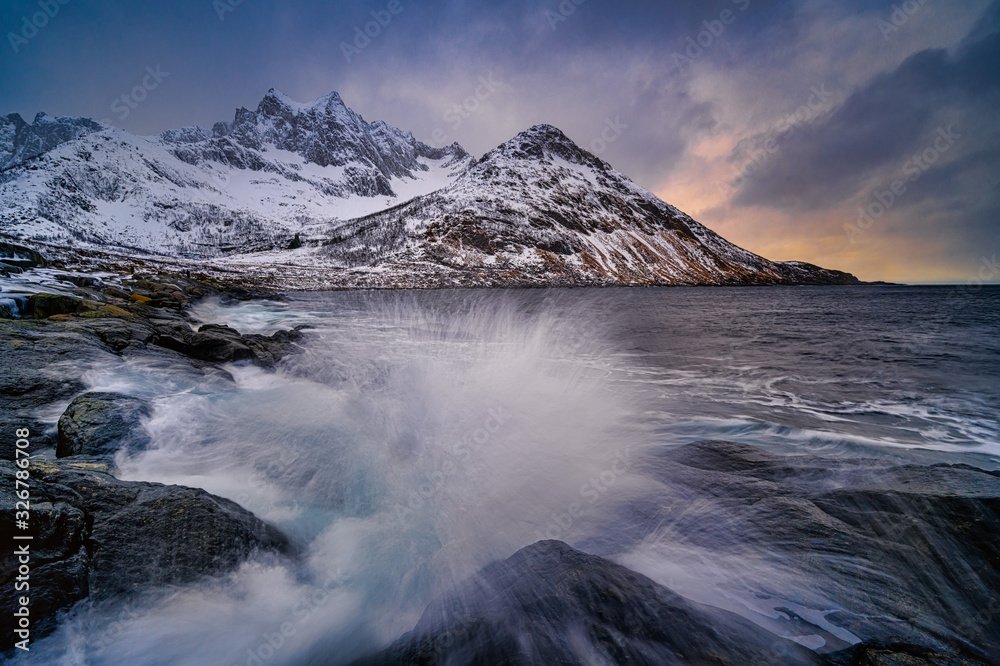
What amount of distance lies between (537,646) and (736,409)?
312 inches

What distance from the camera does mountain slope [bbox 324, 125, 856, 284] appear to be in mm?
105938

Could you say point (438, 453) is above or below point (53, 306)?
below

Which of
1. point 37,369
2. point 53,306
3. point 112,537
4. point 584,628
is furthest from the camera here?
point 53,306

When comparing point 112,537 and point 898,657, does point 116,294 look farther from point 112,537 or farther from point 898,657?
point 898,657

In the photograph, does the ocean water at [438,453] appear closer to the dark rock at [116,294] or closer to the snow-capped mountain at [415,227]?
the dark rock at [116,294]

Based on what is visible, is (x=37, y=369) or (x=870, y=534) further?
(x=37, y=369)

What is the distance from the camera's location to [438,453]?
21.1 feet

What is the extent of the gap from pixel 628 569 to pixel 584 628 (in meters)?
0.80

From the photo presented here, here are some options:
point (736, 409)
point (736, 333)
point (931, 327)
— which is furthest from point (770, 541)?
point (931, 327)

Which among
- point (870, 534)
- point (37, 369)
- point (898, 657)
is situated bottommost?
point (898, 657)

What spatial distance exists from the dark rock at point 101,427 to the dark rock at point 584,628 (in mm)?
4598

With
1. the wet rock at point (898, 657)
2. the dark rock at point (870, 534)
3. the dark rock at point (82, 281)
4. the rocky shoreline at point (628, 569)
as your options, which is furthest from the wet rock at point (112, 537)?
the dark rock at point (82, 281)

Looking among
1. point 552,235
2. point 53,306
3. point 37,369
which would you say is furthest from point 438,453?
point 552,235

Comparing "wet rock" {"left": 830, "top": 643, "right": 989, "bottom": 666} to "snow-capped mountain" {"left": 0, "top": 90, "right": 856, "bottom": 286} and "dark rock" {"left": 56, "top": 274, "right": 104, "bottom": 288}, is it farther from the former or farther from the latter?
"snow-capped mountain" {"left": 0, "top": 90, "right": 856, "bottom": 286}
